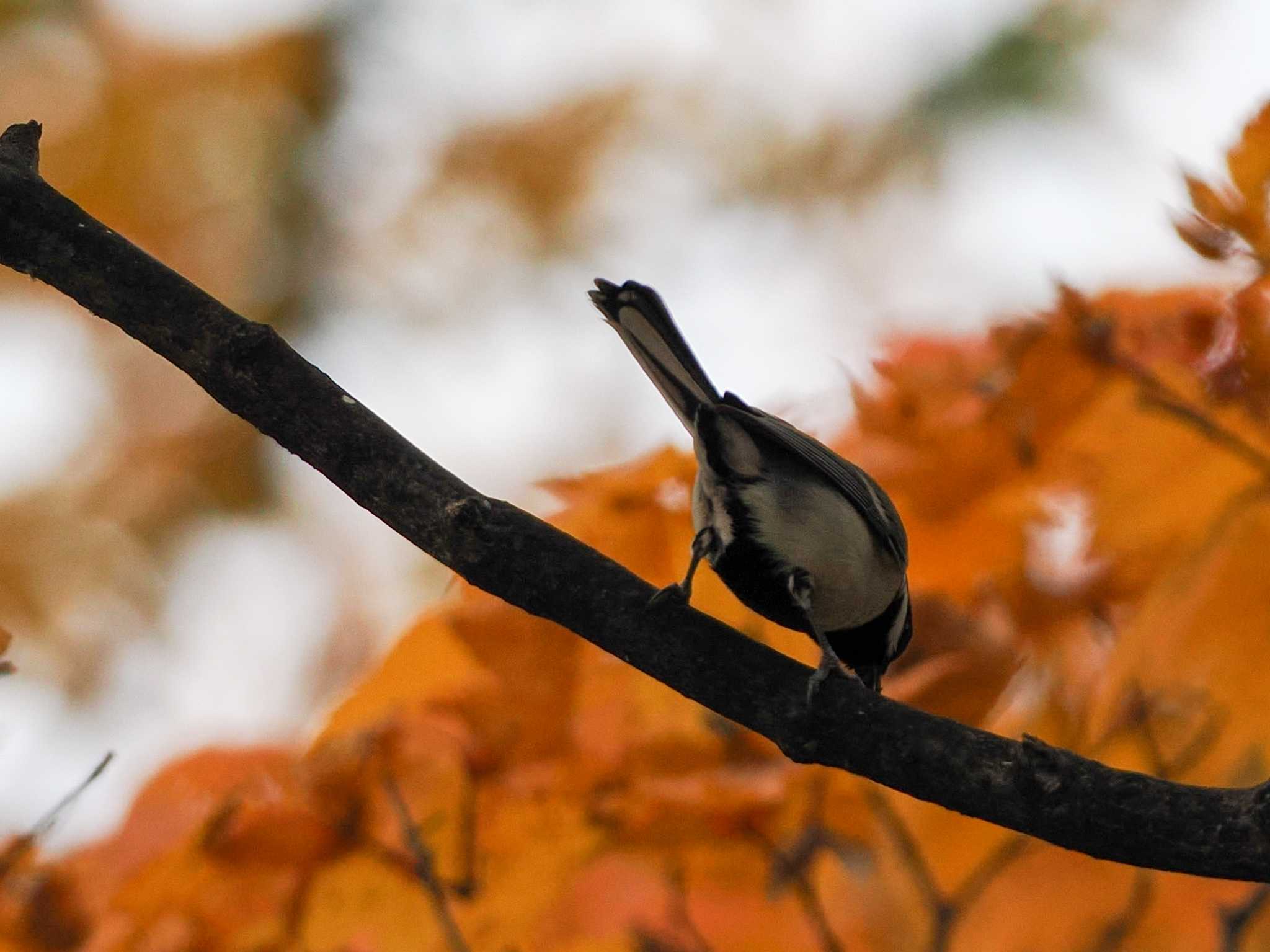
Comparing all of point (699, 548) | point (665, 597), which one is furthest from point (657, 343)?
point (665, 597)

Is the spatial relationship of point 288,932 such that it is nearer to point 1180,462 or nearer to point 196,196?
point 1180,462

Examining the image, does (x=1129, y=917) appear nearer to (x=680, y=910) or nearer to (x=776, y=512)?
(x=680, y=910)

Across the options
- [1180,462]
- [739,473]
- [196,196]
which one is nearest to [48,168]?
[196,196]

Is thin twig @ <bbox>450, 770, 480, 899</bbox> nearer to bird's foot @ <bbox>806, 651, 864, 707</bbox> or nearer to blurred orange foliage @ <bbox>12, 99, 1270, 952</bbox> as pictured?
blurred orange foliage @ <bbox>12, 99, 1270, 952</bbox>

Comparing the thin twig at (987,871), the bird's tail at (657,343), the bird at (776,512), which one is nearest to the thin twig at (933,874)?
the thin twig at (987,871)

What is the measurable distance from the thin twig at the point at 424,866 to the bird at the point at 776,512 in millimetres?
635

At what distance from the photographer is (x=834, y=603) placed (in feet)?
7.69

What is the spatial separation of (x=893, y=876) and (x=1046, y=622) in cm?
51

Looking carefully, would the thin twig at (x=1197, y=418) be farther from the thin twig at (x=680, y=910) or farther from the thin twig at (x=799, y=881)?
the thin twig at (x=680, y=910)

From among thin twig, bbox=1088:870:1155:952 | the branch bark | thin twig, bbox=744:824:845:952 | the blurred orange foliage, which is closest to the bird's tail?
the blurred orange foliage

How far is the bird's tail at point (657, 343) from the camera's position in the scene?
7.20 feet

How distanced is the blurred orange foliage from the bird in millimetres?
93

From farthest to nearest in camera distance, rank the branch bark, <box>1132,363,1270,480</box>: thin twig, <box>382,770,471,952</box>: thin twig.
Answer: <box>382,770,471,952</box>: thin twig
<box>1132,363,1270,480</box>: thin twig
the branch bark

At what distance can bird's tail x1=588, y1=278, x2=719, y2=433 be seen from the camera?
2193 millimetres
